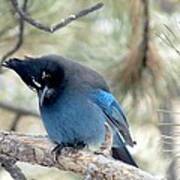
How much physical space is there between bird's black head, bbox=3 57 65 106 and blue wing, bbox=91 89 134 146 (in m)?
0.09

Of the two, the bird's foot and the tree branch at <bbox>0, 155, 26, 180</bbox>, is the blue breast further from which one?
the tree branch at <bbox>0, 155, 26, 180</bbox>

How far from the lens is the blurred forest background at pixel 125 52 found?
1.74 metres

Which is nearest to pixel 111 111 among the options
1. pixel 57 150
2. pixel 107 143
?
pixel 107 143

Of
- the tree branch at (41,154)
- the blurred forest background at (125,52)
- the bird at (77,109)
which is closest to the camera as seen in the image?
the tree branch at (41,154)

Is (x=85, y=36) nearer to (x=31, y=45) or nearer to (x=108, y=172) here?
(x=31, y=45)

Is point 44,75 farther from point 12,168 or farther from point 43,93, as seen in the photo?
point 12,168

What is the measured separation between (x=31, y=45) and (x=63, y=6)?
0.13 meters

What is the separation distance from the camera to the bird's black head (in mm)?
1368

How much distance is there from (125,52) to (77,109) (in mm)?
362

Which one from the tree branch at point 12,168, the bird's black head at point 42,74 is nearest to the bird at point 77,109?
the bird's black head at point 42,74

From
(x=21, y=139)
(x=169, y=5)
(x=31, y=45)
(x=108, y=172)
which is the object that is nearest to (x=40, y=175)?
(x=31, y=45)

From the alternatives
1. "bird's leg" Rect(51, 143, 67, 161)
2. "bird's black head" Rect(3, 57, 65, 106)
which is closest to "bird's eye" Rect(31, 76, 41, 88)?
"bird's black head" Rect(3, 57, 65, 106)

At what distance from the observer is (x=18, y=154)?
140 centimetres

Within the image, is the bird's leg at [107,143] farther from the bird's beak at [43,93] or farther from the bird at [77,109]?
the bird's beak at [43,93]
